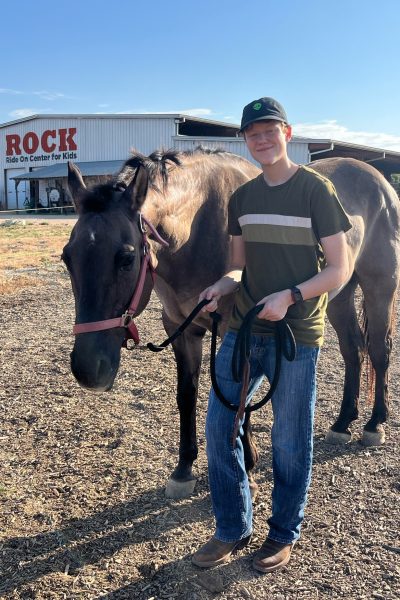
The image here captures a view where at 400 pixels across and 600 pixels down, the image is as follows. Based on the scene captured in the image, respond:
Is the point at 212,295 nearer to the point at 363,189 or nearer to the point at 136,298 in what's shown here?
the point at 136,298

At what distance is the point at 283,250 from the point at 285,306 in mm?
290

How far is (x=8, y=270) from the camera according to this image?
10.7 meters

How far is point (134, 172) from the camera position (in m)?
2.59

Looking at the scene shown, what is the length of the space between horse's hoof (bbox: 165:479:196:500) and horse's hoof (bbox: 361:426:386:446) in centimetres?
144

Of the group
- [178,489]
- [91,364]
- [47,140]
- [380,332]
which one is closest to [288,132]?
[91,364]

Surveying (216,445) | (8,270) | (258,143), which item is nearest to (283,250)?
(258,143)

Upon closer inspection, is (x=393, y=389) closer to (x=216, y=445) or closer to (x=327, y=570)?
(x=327, y=570)

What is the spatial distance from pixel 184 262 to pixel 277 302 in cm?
94

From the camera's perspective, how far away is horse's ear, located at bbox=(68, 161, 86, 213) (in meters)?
2.46

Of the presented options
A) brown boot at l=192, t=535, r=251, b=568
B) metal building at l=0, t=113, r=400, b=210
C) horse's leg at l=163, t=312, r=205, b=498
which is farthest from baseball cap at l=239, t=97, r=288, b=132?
metal building at l=0, t=113, r=400, b=210

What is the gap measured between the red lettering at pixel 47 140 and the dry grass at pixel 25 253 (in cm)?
1942

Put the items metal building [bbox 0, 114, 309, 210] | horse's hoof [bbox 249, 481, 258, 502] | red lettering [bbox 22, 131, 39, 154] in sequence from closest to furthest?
horse's hoof [bbox 249, 481, 258, 502], metal building [bbox 0, 114, 309, 210], red lettering [bbox 22, 131, 39, 154]

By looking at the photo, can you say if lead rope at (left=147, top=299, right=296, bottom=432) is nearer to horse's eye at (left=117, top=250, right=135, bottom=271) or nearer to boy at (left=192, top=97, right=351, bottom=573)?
boy at (left=192, top=97, right=351, bottom=573)

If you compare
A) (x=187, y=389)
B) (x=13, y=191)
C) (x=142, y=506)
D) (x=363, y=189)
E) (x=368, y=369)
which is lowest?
(x=142, y=506)
